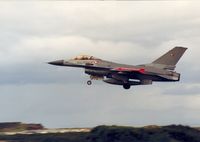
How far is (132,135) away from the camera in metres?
145

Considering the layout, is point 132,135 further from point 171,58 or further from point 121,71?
point 121,71

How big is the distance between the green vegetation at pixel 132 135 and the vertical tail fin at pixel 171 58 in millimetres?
27979

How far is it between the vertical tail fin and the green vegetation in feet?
91.8

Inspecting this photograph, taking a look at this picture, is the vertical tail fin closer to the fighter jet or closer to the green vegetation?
the fighter jet

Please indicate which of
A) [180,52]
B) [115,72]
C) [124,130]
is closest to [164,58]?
[180,52]

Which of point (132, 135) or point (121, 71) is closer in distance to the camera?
point (121, 71)

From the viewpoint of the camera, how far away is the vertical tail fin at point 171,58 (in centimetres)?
12062

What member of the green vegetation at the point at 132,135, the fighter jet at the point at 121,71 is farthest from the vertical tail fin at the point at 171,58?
the green vegetation at the point at 132,135

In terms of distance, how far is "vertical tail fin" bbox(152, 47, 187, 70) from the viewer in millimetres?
120625

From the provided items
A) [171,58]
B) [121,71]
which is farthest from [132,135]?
[121,71]

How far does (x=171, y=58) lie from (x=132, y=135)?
30.2m

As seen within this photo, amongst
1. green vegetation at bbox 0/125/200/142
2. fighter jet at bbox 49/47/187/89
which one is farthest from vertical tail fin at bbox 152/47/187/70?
green vegetation at bbox 0/125/200/142

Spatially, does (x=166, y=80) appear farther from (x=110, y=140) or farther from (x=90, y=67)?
(x=110, y=140)

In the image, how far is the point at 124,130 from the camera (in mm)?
145875
